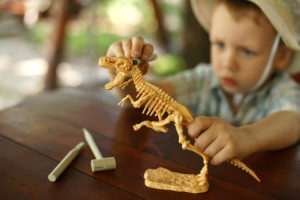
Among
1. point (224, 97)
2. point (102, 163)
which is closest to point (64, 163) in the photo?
point (102, 163)

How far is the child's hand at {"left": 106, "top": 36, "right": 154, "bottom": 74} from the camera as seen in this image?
100cm

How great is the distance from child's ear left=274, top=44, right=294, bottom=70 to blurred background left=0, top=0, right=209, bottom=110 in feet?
4.17

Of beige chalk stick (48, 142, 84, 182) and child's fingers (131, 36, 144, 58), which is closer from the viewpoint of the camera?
beige chalk stick (48, 142, 84, 182)

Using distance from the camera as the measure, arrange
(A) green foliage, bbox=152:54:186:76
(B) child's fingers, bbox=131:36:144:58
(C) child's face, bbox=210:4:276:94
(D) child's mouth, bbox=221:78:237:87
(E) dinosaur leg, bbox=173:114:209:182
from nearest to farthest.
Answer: (E) dinosaur leg, bbox=173:114:209:182, (B) child's fingers, bbox=131:36:144:58, (C) child's face, bbox=210:4:276:94, (D) child's mouth, bbox=221:78:237:87, (A) green foliage, bbox=152:54:186:76

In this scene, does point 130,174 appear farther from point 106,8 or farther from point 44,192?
point 106,8

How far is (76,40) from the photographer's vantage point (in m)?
4.97

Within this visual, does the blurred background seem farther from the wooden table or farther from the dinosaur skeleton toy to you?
the dinosaur skeleton toy

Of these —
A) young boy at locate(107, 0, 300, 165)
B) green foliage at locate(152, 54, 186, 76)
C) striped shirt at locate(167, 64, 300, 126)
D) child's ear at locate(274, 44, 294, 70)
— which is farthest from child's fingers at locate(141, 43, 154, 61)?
green foliage at locate(152, 54, 186, 76)

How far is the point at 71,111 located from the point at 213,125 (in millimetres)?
616

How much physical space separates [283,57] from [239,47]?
30 centimetres

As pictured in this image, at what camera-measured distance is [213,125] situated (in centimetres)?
86

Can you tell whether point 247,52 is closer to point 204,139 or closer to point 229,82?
point 229,82

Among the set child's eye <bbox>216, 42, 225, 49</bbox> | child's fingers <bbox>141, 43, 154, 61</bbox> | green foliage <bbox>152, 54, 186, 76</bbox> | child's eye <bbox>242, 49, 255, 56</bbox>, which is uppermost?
child's fingers <bbox>141, 43, 154, 61</bbox>

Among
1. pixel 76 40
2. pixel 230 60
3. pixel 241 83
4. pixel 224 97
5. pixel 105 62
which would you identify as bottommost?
pixel 76 40
